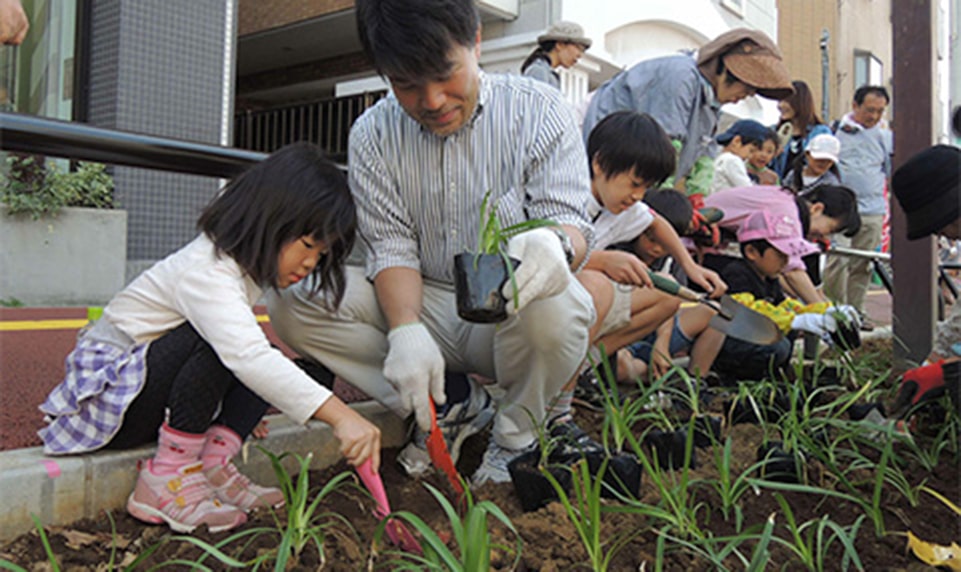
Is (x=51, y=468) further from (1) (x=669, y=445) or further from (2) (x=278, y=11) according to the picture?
(2) (x=278, y=11)

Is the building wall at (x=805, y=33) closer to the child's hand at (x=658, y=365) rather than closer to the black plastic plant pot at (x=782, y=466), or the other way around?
the child's hand at (x=658, y=365)

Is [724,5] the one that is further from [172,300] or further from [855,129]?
[172,300]

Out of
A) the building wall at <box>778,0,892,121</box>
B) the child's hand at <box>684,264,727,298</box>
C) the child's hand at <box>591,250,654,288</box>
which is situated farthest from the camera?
→ the building wall at <box>778,0,892,121</box>

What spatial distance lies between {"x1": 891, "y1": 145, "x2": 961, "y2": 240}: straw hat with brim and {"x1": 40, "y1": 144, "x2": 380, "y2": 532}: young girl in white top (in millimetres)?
2015

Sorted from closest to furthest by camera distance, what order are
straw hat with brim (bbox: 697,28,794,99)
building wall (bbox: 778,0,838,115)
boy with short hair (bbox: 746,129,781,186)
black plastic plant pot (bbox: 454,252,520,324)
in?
black plastic plant pot (bbox: 454,252,520,324) → straw hat with brim (bbox: 697,28,794,99) → boy with short hair (bbox: 746,129,781,186) → building wall (bbox: 778,0,838,115)

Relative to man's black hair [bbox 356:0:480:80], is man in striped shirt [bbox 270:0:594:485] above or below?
below

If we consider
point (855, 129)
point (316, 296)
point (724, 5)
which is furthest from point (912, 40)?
point (724, 5)

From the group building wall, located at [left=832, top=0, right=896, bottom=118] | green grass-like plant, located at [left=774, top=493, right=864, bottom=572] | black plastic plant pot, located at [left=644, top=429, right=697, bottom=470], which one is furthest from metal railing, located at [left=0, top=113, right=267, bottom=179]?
building wall, located at [left=832, top=0, right=896, bottom=118]

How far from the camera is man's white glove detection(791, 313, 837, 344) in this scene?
9.96 feet

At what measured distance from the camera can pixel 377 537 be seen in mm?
1342

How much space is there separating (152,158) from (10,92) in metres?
6.74

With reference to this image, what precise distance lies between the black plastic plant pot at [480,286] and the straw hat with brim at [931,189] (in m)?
1.76

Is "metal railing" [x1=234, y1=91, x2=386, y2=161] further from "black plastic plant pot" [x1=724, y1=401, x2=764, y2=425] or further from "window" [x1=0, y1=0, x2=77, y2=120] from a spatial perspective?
"black plastic plant pot" [x1=724, y1=401, x2=764, y2=425]

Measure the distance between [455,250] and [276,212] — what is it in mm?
609
